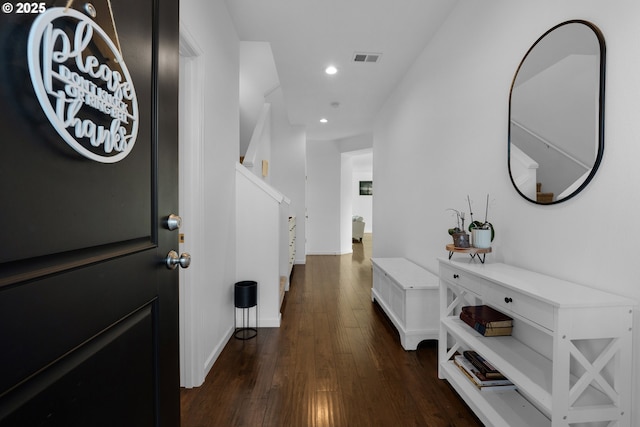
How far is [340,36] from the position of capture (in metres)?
2.89

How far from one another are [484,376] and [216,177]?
2.12 meters

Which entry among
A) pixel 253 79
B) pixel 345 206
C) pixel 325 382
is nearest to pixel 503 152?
pixel 325 382

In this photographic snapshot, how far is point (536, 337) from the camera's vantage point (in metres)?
1.61

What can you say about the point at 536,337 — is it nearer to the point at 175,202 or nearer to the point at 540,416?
the point at 540,416

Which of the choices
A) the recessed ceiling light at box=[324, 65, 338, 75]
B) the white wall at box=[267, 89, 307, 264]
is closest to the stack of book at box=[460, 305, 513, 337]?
the recessed ceiling light at box=[324, 65, 338, 75]

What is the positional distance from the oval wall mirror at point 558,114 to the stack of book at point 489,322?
690 millimetres

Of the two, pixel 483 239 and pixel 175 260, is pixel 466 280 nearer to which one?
pixel 483 239

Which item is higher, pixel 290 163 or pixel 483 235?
pixel 290 163

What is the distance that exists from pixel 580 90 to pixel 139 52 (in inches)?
66.9

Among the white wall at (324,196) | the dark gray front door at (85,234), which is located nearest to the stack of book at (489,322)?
the dark gray front door at (85,234)

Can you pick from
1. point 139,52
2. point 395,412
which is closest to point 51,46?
point 139,52

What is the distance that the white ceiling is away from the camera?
2473mm

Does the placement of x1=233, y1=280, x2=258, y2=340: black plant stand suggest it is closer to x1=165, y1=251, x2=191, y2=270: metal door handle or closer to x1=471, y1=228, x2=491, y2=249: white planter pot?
x1=165, y1=251, x2=191, y2=270: metal door handle

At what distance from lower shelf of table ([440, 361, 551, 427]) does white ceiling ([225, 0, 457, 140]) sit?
2.65 meters
